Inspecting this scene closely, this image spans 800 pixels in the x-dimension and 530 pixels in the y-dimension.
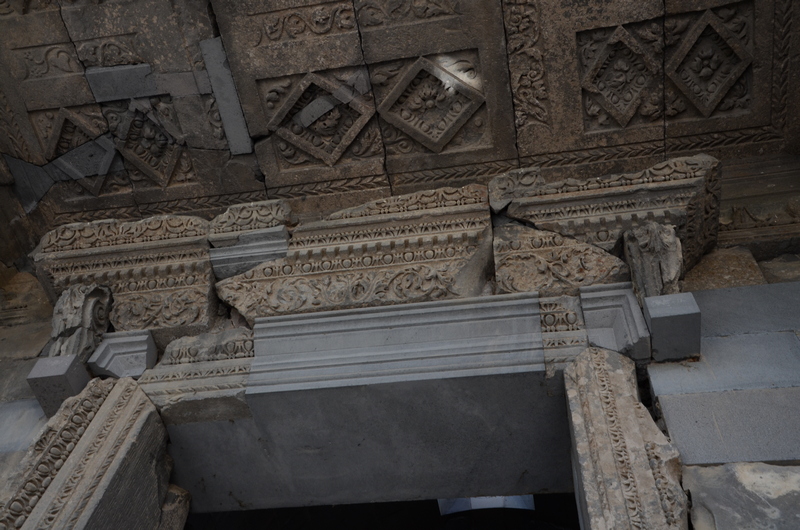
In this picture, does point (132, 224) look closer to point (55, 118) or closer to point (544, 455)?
point (55, 118)

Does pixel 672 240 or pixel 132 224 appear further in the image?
pixel 132 224

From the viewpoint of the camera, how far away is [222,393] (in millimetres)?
3051

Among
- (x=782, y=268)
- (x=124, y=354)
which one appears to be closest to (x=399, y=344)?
(x=124, y=354)

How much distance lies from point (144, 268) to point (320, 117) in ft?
4.52

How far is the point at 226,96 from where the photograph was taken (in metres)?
4.07

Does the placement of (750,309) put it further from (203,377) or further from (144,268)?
(144,268)

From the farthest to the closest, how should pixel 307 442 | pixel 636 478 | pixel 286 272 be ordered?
1. pixel 286 272
2. pixel 307 442
3. pixel 636 478

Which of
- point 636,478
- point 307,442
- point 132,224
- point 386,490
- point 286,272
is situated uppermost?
point 132,224

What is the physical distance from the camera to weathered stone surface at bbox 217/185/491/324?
10.6ft

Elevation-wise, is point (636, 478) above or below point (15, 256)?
below

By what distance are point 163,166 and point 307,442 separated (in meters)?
2.19

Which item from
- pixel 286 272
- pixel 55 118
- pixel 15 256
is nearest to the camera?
pixel 286 272

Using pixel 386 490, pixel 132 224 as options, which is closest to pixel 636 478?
pixel 386 490

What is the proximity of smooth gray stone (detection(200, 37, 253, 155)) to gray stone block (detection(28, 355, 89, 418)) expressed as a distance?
1658 mm
